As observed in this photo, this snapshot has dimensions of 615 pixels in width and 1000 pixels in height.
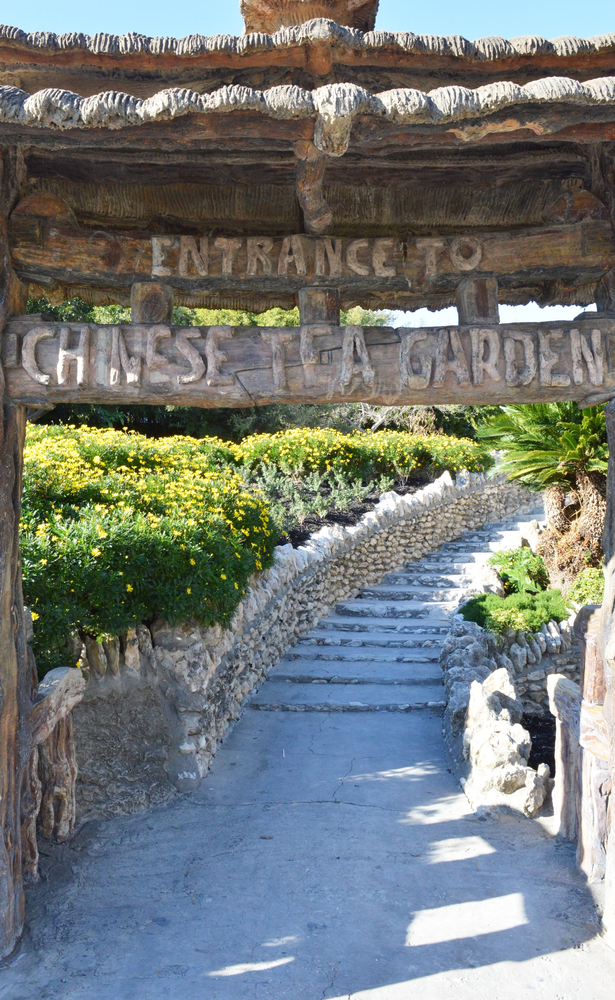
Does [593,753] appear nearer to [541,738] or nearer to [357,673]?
[541,738]

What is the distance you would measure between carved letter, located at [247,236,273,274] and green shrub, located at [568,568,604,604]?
7.08 meters

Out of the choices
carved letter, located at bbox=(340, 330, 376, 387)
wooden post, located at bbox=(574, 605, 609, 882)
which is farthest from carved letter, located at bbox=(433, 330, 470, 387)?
wooden post, located at bbox=(574, 605, 609, 882)

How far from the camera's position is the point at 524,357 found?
3391 millimetres

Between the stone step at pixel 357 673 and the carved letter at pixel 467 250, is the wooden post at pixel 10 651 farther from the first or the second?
the stone step at pixel 357 673

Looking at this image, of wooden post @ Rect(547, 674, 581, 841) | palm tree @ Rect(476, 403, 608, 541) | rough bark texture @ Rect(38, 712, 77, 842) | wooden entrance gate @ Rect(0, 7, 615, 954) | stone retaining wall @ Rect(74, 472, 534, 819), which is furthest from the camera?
palm tree @ Rect(476, 403, 608, 541)

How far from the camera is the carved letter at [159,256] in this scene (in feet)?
11.7

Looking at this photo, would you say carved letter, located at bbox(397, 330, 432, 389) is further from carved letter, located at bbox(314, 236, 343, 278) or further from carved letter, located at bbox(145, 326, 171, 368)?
carved letter, located at bbox(145, 326, 171, 368)

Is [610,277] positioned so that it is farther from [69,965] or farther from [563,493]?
[563,493]

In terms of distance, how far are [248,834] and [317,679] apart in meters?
3.42

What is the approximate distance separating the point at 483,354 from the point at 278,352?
1.05 metres

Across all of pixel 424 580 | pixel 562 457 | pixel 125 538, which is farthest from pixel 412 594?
pixel 125 538

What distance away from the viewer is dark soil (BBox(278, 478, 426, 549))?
9.92 metres

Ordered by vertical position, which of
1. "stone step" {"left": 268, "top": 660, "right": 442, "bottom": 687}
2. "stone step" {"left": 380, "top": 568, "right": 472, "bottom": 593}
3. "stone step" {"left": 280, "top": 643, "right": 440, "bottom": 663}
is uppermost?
"stone step" {"left": 380, "top": 568, "right": 472, "bottom": 593}

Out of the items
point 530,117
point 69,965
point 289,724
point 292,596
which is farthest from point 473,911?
point 292,596
